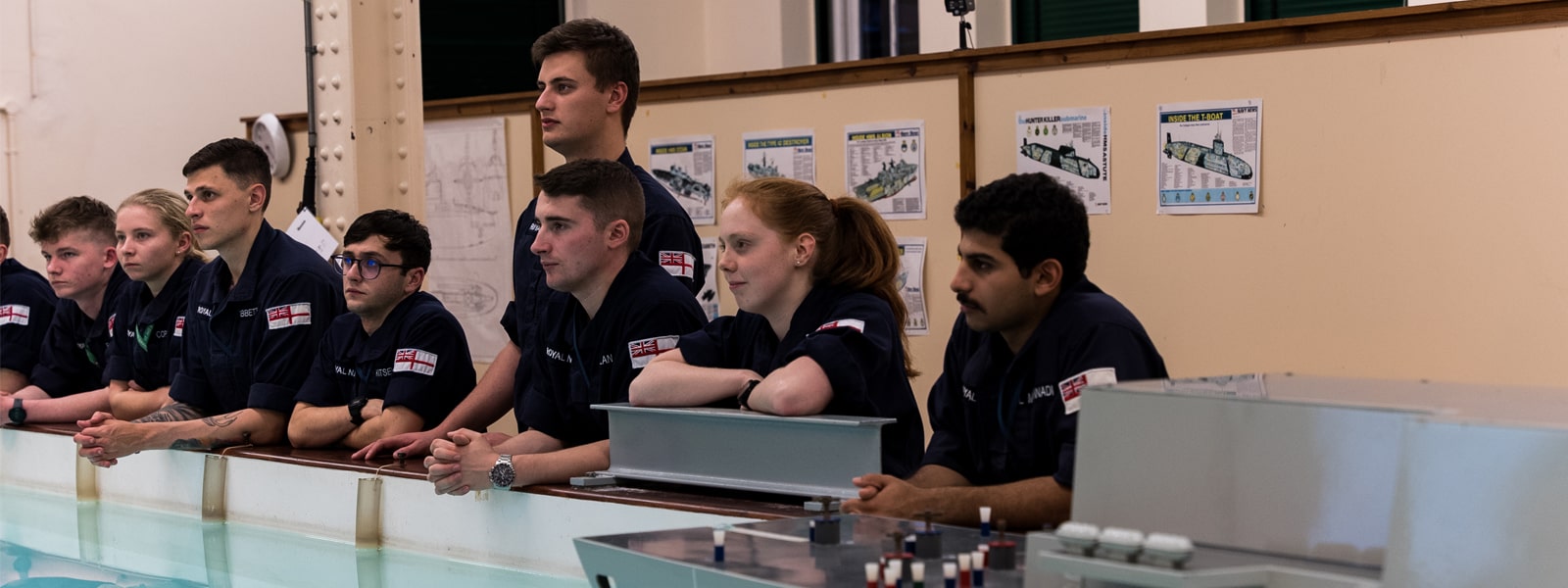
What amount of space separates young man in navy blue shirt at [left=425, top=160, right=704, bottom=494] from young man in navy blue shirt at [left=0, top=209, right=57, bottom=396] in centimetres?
296

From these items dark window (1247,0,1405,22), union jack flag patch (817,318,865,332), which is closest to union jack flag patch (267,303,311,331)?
union jack flag patch (817,318,865,332)

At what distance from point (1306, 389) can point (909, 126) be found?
327 cm

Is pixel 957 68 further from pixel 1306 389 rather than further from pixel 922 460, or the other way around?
pixel 1306 389

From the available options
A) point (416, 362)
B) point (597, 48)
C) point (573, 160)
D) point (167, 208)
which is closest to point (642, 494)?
point (573, 160)

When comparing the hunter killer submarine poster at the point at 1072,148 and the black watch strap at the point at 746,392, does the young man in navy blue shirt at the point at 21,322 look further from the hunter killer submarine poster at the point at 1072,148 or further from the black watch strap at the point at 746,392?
the black watch strap at the point at 746,392

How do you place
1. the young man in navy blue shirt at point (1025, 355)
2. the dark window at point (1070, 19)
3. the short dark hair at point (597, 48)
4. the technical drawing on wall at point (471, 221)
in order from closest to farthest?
the young man in navy blue shirt at point (1025, 355) → the short dark hair at point (597, 48) → the technical drawing on wall at point (471, 221) → the dark window at point (1070, 19)

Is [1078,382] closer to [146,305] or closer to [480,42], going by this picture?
[146,305]

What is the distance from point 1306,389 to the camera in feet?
5.87

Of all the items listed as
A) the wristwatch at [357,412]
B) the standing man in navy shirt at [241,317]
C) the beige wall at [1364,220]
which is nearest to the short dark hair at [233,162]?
the standing man in navy shirt at [241,317]

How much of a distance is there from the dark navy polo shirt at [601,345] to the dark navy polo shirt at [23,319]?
115 inches

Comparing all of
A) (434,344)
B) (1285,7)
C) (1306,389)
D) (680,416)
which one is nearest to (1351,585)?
(1306,389)

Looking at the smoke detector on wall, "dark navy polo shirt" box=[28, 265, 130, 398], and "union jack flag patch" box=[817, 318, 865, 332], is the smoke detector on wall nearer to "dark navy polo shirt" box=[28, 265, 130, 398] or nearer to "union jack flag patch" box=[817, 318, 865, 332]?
"dark navy polo shirt" box=[28, 265, 130, 398]

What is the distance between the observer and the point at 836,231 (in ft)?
10.1

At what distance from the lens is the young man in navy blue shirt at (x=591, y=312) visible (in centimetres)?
329
